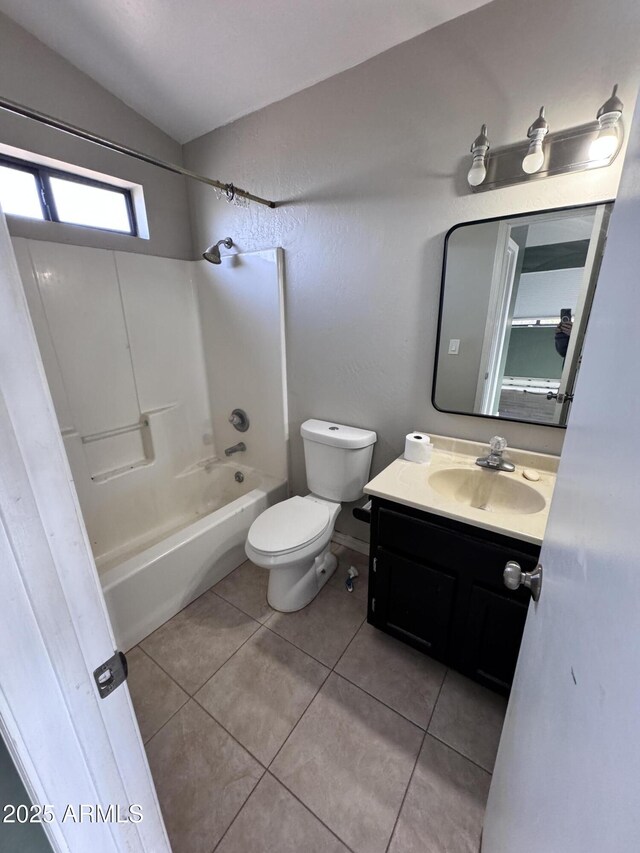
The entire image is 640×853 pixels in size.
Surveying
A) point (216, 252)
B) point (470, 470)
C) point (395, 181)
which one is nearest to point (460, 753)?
point (470, 470)

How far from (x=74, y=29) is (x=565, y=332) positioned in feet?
7.96

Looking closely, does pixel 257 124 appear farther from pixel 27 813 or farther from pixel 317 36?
pixel 27 813

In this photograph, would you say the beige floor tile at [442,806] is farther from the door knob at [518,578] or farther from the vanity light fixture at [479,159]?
the vanity light fixture at [479,159]

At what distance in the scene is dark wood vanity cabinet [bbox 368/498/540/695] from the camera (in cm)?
108

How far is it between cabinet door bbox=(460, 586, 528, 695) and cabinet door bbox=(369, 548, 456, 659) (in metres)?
0.08

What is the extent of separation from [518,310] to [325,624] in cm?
162

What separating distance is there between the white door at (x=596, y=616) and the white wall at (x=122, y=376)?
2.12m

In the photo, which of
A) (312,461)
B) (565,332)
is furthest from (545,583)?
(312,461)

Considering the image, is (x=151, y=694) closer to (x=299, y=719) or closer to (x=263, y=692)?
(x=263, y=692)

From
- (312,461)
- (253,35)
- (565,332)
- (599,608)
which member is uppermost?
(253,35)

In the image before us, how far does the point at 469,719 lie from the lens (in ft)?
3.96

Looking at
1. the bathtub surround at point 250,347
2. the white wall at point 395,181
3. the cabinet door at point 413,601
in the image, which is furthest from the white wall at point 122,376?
the cabinet door at point 413,601

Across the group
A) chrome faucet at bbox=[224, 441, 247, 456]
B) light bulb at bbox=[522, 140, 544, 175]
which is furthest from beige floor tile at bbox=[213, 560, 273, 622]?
light bulb at bbox=[522, 140, 544, 175]

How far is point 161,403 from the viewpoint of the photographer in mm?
2217
